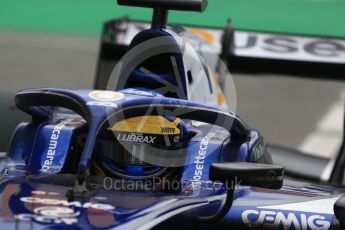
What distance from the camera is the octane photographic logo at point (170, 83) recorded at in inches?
136

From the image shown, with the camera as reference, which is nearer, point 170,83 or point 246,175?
point 246,175

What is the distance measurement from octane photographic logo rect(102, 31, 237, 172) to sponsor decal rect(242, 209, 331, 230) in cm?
36

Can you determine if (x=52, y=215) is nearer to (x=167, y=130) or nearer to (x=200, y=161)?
(x=167, y=130)

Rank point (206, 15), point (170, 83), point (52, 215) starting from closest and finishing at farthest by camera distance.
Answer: point (52, 215) < point (170, 83) < point (206, 15)

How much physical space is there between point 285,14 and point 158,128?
22.0ft

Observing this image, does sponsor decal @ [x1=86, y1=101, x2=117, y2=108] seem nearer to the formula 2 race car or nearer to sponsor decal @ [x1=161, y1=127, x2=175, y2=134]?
the formula 2 race car

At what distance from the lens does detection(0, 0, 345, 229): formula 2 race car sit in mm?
3037

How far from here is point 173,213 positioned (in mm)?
3049

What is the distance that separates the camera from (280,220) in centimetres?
337

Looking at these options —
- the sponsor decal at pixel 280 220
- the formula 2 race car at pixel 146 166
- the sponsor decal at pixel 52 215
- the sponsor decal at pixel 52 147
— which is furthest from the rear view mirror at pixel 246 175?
the sponsor decal at pixel 52 147

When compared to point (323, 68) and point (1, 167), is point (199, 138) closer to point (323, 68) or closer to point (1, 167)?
point (1, 167)

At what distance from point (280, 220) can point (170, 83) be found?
3.22 ft

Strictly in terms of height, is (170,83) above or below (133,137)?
above

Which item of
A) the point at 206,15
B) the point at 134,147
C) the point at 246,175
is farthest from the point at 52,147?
the point at 206,15
